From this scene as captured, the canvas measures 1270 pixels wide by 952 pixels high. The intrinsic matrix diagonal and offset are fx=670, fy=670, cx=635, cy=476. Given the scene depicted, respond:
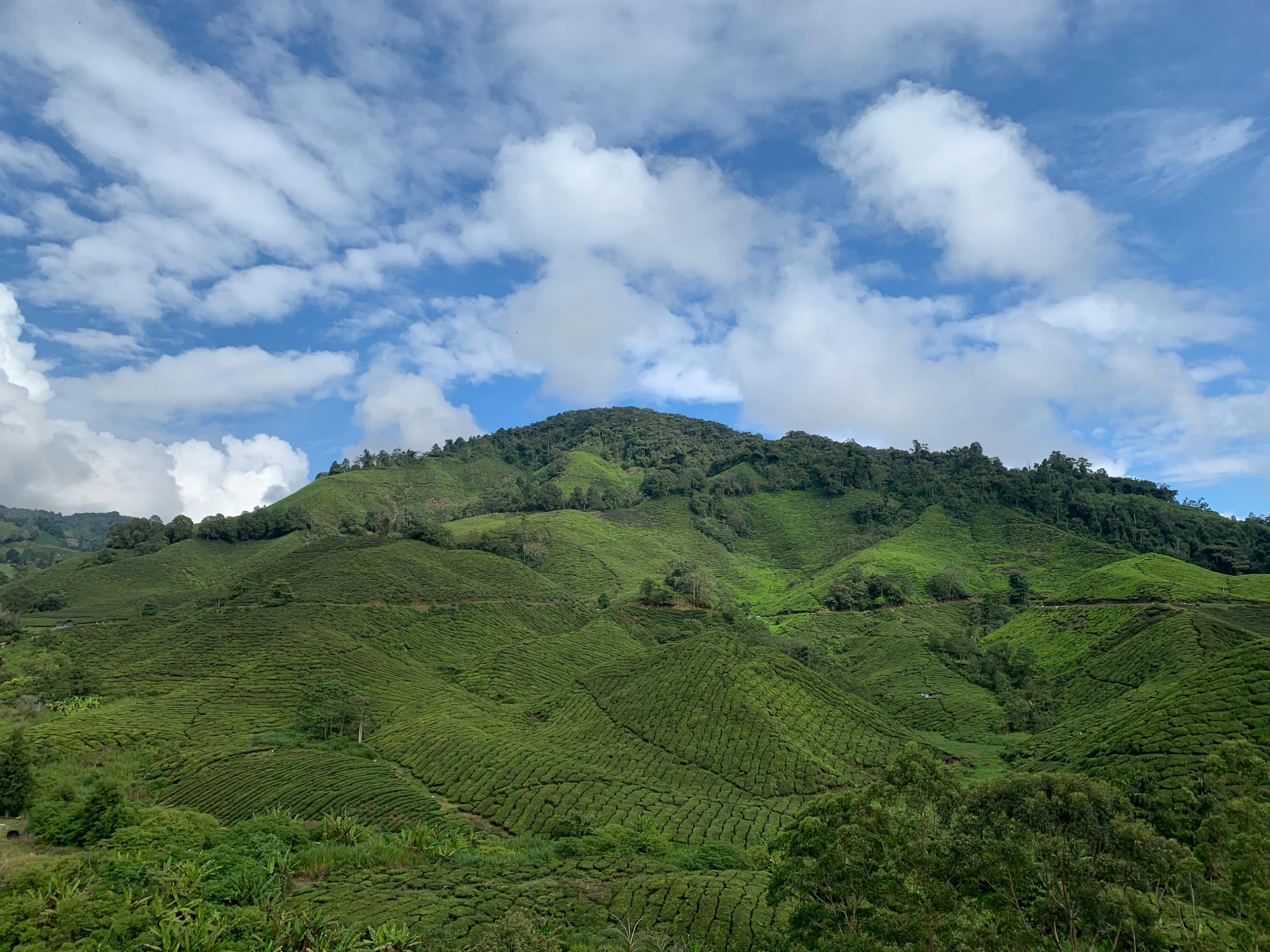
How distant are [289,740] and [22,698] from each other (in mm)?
25965

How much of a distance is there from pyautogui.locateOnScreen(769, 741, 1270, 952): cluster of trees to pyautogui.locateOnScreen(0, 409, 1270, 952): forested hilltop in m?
0.10

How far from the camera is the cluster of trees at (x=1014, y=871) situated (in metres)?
16.6

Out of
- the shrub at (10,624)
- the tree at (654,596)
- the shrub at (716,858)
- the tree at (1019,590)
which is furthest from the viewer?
the tree at (1019,590)

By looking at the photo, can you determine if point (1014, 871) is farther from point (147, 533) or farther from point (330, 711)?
point (147, 533)

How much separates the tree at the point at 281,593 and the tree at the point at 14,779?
1842 inches

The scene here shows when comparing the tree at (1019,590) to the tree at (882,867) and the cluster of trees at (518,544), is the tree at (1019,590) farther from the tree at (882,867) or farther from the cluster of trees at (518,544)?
the tree at (882,867)

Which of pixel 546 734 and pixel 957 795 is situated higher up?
pixel 957 795

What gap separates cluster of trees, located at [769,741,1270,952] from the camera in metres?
16.6

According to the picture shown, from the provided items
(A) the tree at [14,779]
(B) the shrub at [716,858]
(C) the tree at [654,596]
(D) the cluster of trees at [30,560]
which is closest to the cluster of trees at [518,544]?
(C) the tree at [654,596]

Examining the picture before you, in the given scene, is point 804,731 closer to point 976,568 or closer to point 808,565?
point 976,568

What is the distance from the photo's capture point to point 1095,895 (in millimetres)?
16875

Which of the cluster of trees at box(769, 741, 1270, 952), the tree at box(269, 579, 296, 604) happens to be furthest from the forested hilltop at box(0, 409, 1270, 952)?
the tree at box(269, 579, 296, 604)

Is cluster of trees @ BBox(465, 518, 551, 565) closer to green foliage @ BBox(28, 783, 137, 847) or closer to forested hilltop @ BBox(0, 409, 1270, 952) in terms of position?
forested hilltop @ BBox(0, 409, 1270, 952)

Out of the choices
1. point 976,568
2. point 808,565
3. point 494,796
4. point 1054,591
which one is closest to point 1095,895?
point 494,796
